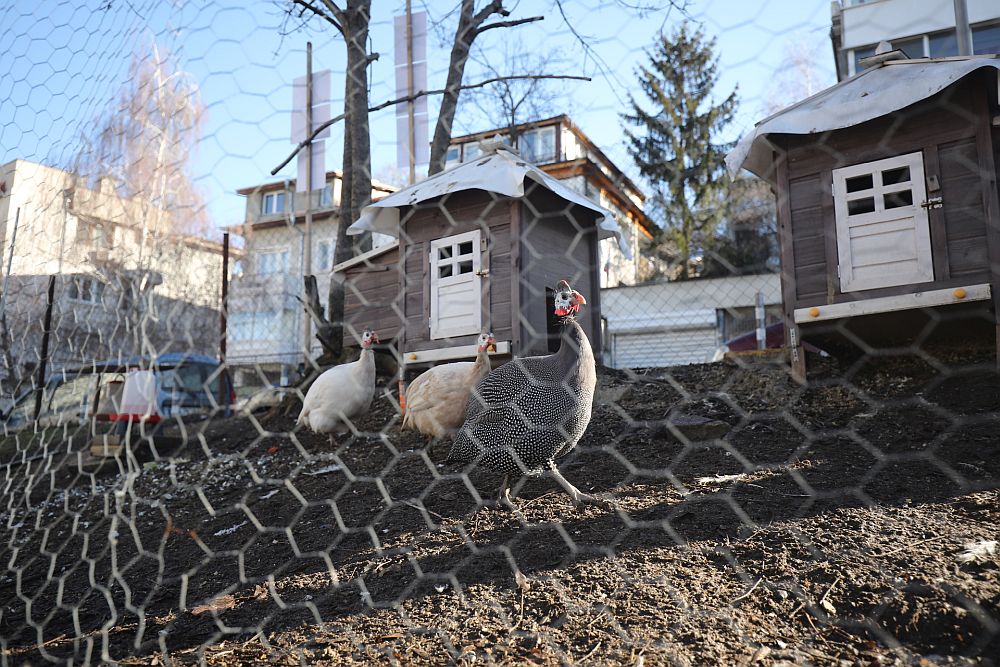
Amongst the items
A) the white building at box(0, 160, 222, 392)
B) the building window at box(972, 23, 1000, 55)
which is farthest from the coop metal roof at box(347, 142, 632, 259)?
the building window at box(972, 23, 1000, 55)

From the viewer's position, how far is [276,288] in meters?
10.3

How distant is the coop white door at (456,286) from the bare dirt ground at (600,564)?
51.1 inches

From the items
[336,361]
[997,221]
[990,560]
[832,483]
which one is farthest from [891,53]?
[336,361]

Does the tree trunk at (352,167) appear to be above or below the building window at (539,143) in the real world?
below

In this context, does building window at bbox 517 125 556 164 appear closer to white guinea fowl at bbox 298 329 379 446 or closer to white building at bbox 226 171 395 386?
white building at bbox 226 171 395 386

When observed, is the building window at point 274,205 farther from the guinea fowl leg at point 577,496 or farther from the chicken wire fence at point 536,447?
the guinea fowl leg at point 577,496

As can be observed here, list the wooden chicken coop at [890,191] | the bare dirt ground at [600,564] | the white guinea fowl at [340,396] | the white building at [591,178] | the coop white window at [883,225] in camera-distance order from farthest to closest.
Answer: the white building at [591,178] < the white guinea fowl at [340,396] < the coop white window at [883,225] < the wooden chicken coop at [890,191] < the bare dirt ground at [600,564]

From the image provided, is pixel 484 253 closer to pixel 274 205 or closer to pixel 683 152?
pixel 683 152

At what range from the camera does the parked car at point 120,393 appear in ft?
11.5

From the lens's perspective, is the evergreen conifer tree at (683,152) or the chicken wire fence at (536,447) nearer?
the chicken wire fence at (536,447)

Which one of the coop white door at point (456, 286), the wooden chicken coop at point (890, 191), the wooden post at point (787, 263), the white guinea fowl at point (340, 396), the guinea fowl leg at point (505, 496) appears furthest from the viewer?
the coop white door at point (456, 286)

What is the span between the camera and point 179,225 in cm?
237

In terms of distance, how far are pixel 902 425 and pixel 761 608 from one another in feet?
5.65

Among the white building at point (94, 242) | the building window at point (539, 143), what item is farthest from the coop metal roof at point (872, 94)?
the building window at point (539, 143)
